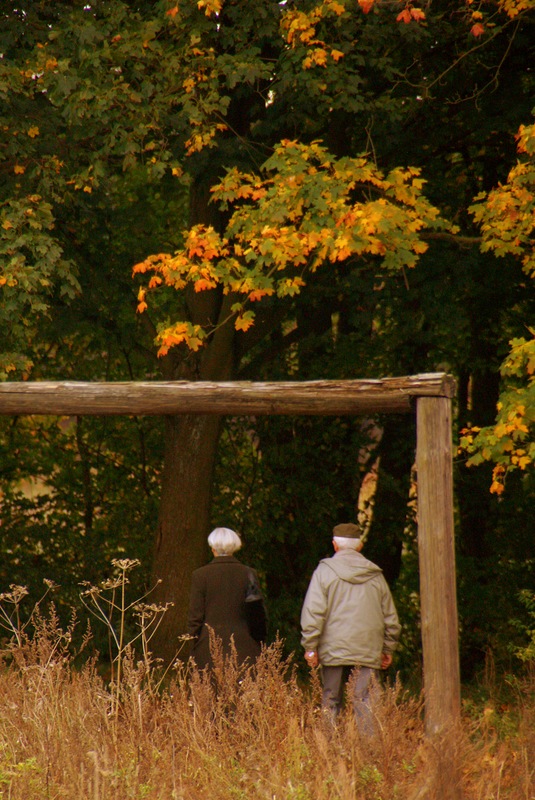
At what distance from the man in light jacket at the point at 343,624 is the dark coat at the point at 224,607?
15.2 inches

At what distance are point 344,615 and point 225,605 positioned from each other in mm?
802

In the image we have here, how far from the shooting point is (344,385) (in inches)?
271

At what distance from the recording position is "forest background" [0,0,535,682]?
8.84 metres

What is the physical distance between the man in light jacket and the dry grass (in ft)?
2.17

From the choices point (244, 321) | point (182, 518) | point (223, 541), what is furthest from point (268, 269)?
point (223, 541)

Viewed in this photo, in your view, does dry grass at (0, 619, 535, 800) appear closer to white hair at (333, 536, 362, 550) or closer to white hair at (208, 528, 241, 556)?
white hair at (208, 528, 241, 556)

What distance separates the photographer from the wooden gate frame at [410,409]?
652cm

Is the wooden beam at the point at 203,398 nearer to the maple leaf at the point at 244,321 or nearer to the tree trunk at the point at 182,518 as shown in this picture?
the maple leaf at the point at 244,321

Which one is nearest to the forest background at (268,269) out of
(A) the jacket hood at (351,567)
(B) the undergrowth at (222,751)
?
(A) the jacket hood at (351,567)


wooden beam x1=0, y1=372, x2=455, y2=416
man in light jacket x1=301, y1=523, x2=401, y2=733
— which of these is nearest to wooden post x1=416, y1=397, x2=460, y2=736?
wooden beam x1=0, y1=372, x2=455, y2=416

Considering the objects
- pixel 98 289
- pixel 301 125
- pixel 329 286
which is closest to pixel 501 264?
pixel 329 286

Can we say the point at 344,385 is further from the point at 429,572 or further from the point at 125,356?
the point at 125,356

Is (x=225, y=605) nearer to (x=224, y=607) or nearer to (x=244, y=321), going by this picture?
(x=224, y=607)

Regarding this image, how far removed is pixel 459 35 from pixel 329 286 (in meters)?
2.98
